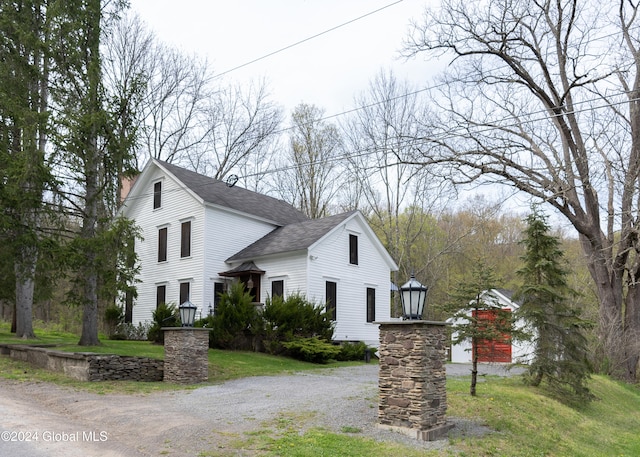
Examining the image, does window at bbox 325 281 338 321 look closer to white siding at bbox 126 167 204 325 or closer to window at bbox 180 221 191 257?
white siding at bbox 126 167 204 325

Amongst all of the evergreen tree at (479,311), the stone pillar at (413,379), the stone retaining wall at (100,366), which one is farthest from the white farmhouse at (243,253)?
the stone pillar at (413,379)

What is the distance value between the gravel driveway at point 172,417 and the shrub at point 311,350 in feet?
17.8

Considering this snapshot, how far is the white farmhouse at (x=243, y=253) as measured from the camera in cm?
2144

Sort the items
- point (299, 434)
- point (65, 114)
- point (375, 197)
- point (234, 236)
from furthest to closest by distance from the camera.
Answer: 1. point (375, 197)
2. point (234, 236)
3. point (65, 114)
4. point (299, 434)

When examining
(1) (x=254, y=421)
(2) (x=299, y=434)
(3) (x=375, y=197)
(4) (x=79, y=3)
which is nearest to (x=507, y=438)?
(2) (x=299, y=434)

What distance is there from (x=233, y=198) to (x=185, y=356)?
13.1m

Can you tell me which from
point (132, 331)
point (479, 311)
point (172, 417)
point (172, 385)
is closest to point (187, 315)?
point (172, 385)

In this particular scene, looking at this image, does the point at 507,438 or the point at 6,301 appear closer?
the point at 507,438

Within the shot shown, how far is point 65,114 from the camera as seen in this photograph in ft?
52.5

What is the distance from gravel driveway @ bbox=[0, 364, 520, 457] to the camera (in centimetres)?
677

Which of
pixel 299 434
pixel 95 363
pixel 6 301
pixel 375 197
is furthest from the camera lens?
pixel 375 197

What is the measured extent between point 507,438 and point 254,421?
3746 millimetres

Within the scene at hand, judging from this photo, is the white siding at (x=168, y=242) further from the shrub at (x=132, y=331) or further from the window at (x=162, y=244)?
the shrub at (x=132, y=331)

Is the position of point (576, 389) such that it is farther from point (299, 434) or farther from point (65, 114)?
point (65, 114)
